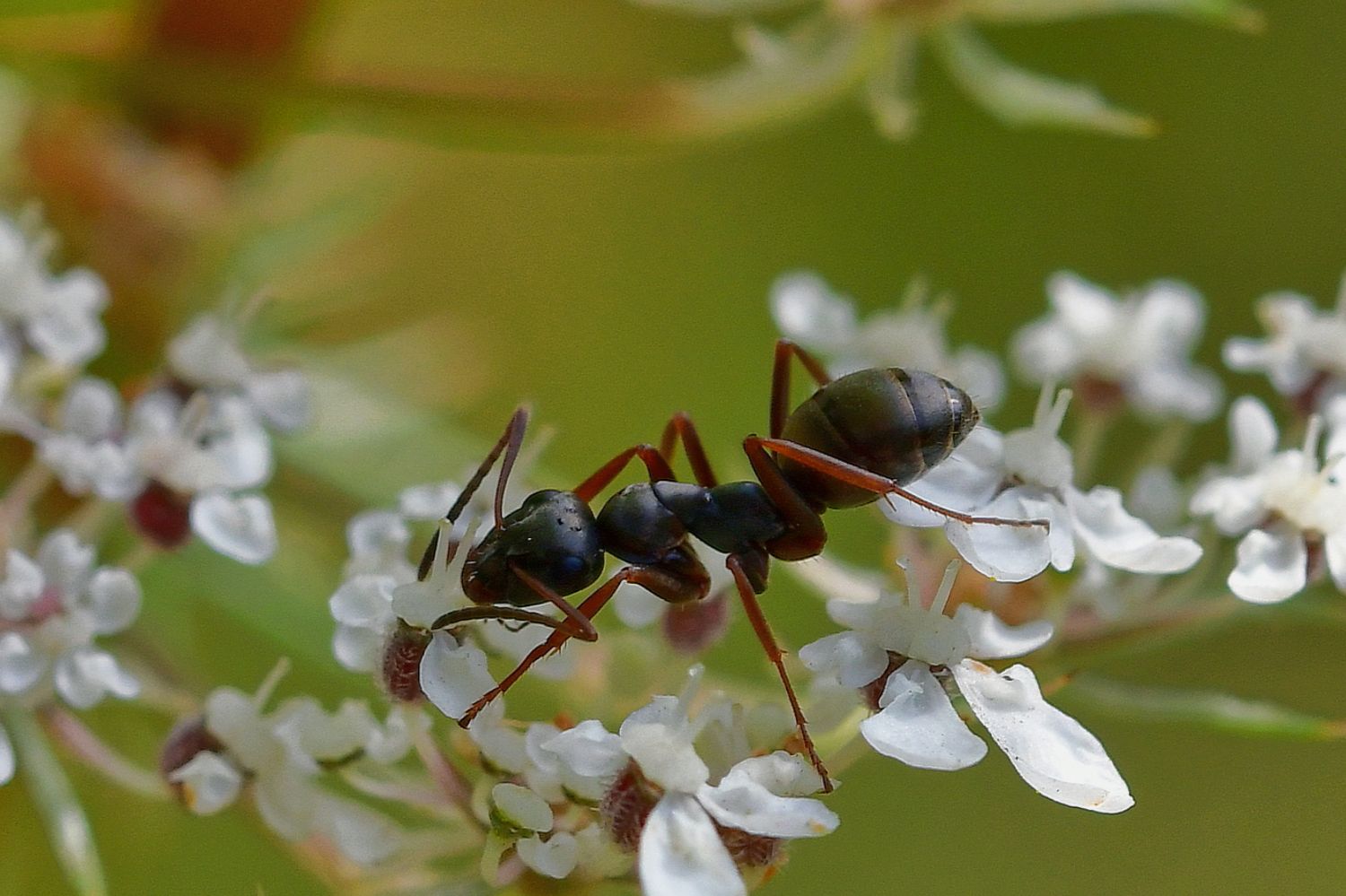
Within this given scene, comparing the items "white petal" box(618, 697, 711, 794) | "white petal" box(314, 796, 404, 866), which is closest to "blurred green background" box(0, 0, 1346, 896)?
"white petal" box(314, 796, 404, 866)

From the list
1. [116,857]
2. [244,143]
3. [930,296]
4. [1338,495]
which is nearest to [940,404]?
[1338,495]

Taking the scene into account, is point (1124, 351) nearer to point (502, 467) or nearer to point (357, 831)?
point (502, 467)

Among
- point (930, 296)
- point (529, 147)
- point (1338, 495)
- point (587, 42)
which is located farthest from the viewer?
point (587, 42)

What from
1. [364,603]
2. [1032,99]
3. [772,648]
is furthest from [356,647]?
[1032,99]

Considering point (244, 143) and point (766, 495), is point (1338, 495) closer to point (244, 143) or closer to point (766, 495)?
point (766, 495)

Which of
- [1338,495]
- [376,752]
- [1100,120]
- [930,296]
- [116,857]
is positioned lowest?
[116,857]

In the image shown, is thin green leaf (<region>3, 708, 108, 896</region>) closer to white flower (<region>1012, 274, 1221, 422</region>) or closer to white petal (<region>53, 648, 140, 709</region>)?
white petal (<region>53, 648, 140, 709</region>)
